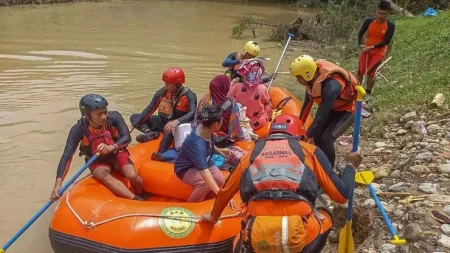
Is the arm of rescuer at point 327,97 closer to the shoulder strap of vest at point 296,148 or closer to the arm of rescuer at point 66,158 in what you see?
the shoulder strap of vest at point 296,148

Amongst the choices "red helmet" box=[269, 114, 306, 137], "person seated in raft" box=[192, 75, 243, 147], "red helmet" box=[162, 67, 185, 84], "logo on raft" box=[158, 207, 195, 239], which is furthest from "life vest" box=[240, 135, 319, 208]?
"red helmet" box=[162, 67, 185, 84]

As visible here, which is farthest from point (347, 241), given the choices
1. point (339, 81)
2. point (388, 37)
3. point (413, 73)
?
point (413, 73)

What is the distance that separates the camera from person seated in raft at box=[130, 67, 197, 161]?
5.18 metres

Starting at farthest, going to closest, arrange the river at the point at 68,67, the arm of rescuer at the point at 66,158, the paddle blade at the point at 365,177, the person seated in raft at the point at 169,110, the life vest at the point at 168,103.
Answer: the river at the point at 68,67 < the life vest at the point at 168,103 < the person seated in raft at the point at 169,110 < the arm of rescuer at the point at 66,158 < the paddle blade at the point at 365,177

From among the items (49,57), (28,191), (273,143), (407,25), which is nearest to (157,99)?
(28,191)

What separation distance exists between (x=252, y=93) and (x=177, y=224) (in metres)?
2.38

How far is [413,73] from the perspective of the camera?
7234 mm

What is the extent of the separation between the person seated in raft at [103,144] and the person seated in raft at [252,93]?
1619mm

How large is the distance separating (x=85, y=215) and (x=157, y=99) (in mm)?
2181

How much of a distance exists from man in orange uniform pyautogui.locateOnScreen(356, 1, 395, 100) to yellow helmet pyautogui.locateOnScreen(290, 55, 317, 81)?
9.10ft

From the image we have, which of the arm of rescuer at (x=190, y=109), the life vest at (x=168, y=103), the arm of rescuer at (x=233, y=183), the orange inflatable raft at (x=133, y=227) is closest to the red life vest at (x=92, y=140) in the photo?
the orange inflatable raft at (x=133, y=227)

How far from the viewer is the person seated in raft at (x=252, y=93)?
5.64m

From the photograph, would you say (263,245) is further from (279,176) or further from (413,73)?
(413,73)

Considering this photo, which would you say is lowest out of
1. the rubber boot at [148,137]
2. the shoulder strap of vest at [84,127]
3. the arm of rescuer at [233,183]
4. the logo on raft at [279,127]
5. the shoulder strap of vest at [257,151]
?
the rubber boot at [148,137]
